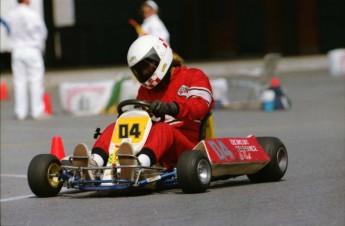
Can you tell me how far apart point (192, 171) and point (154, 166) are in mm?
398

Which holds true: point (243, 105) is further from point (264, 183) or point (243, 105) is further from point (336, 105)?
point (264, 183)

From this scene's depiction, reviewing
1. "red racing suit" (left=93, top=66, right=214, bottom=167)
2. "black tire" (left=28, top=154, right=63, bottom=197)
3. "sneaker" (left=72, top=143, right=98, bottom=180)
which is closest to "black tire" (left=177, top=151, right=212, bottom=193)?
"red racing suit" (left=93, top=66, right=214, bottom=167)

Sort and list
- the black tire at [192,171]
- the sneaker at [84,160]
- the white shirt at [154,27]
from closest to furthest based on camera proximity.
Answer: the black tire at [192,171]
the sneaker at [84,160]
the white shirt at [154,27]

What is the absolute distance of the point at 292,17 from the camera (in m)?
32.2

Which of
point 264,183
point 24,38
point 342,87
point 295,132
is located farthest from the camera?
point 342,87

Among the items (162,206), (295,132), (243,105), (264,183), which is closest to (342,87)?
(243,105)

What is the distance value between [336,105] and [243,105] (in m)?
1.61

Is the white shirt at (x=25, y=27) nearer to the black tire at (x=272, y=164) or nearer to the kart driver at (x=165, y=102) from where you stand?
the kart driver at (x=165, y=102)

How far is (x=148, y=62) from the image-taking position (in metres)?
9.05

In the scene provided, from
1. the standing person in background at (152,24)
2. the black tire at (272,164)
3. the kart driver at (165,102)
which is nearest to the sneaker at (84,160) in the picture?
the kart driver at (165,102)

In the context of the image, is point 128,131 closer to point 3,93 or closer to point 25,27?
point 25,27

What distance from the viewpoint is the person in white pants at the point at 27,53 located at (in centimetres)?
1825

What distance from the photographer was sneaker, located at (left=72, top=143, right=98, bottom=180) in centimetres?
850

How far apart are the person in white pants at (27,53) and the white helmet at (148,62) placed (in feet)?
30.6
